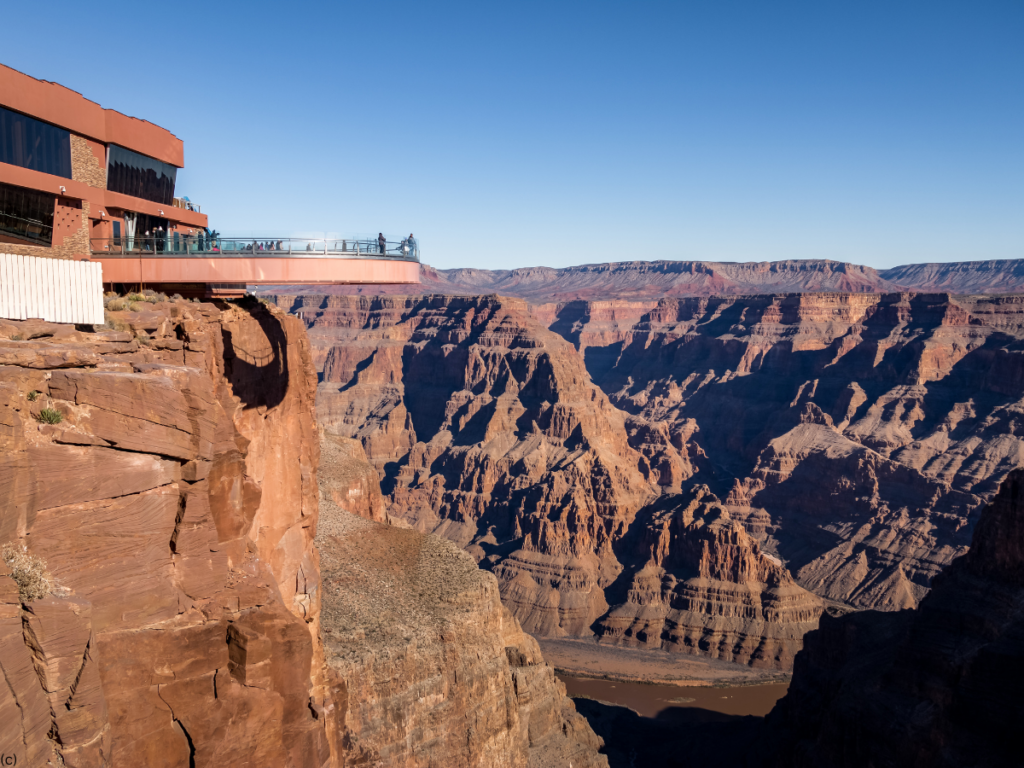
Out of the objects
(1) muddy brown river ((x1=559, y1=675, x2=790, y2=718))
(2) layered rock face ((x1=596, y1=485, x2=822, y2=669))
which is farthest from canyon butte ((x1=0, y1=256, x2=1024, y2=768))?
(1) muddy brown river ((x1=559, y1=675, x2=790, y2=718))

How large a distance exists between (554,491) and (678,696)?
2064 inches

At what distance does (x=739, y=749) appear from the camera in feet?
234

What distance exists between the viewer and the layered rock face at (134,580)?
14.4 metres

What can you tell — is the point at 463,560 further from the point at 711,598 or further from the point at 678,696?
the point at 711,598

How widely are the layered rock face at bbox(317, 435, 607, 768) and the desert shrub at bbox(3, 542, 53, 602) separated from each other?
2630 cm

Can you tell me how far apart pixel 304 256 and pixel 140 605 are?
17.4 m

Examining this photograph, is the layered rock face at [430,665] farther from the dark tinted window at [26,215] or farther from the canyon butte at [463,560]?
the dark tinted window at [26,215]

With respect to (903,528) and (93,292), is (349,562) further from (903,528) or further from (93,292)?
(903,528)

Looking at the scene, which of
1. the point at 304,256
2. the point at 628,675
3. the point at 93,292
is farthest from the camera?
the point at 628,675

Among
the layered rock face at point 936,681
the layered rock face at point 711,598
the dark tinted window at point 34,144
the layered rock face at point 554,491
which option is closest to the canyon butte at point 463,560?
the layered rock face at point 936,681

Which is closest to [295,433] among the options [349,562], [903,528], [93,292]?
[93,292]

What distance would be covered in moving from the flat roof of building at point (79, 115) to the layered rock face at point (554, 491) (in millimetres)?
85955

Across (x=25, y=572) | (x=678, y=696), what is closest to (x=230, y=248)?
(x=25, y=572)

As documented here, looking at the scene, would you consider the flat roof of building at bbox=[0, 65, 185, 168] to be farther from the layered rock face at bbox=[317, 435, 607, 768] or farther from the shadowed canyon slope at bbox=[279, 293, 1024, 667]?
the shadowed canyon slope at bbox=[279, 293, 1024, 667]
